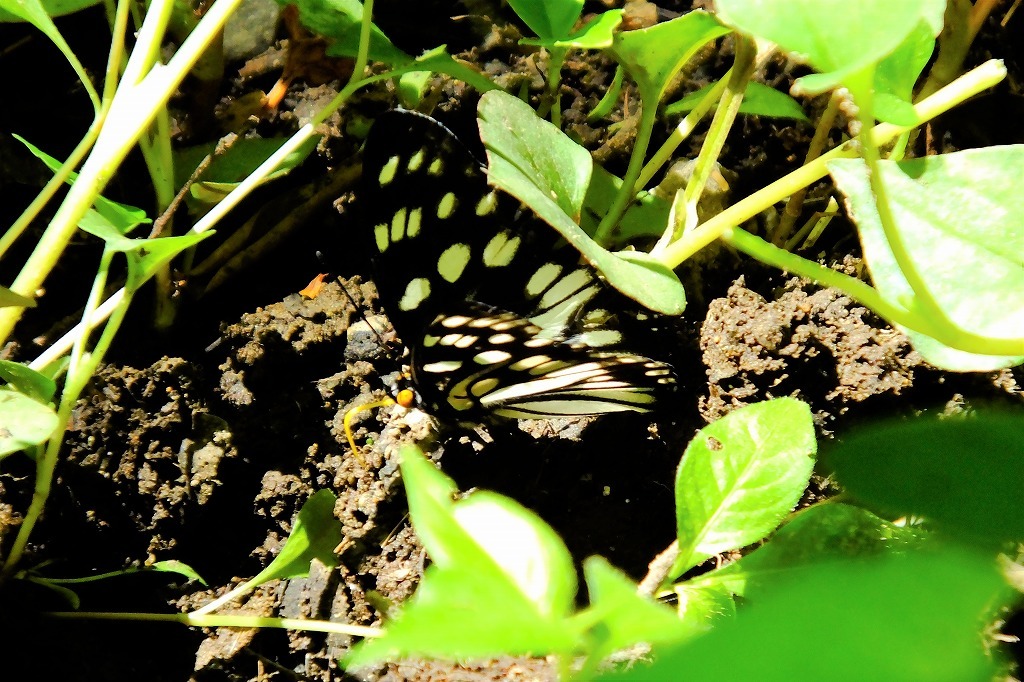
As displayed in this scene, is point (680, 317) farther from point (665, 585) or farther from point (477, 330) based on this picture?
point (665, 585)

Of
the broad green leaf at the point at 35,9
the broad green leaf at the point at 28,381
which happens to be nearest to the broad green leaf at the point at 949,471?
the broad green leaf at the point at 28,381

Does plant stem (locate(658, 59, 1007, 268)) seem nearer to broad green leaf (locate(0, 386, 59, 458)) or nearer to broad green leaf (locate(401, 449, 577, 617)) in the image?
broad green leaf (locate(401, 449, 577, 617))

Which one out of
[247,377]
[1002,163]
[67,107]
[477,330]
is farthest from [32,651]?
[1002,163]

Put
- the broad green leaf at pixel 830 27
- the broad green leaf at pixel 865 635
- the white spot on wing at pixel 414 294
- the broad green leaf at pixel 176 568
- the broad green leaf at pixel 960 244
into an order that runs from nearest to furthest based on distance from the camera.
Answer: the broad green leaf at pixel 865 635 → the broad green leaf at pixel 830 27 → the broad green leaf at pixel 960 244 → the broad green leaf at pixel 176 568 → the white spot on wing at pixel 414 294

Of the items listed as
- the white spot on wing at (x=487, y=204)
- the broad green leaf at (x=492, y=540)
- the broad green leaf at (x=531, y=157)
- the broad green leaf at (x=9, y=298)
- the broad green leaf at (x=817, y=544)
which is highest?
the white spot on wing at (x=487, y=204)

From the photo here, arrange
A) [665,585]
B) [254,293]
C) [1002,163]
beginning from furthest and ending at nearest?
[254,293] < [665,585] < [1002,163]

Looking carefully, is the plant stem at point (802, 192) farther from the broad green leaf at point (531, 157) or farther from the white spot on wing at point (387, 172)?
the white spot on wing at point (387, 172)

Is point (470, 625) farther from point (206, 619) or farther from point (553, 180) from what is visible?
point (206, 619)
